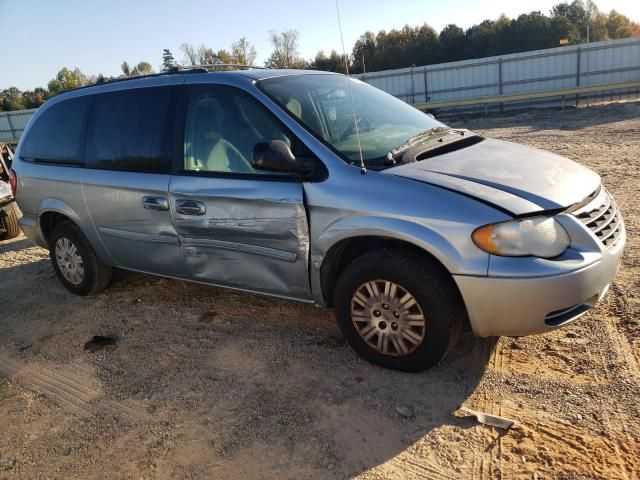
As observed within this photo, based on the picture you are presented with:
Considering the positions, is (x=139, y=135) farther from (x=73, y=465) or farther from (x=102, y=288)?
(x=73, y=465)

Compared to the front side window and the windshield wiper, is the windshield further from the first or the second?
the front side window

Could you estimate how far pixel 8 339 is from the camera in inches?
175

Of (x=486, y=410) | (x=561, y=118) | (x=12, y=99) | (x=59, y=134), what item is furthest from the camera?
(x=12, y=99)

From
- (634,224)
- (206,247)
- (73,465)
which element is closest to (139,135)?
(206,247)

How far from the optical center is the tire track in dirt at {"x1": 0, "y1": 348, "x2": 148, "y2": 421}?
3227mm

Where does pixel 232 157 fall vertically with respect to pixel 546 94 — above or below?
above

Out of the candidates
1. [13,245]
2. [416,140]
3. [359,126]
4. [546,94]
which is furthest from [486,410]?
[546,94]

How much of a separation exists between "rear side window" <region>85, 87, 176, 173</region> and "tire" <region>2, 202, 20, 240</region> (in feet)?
14.2

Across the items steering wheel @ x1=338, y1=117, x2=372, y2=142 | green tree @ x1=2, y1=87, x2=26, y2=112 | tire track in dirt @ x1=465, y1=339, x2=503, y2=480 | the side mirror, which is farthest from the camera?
Result: green tree @ x1=2, y1=87, x2=26, y2=112

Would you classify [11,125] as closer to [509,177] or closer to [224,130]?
[224,130]

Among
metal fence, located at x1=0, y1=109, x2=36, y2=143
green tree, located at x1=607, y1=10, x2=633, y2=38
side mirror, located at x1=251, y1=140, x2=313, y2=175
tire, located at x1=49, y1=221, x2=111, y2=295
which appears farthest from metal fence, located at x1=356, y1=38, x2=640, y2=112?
green tree, located at x1=607, y1=10, x2=633, y2=38

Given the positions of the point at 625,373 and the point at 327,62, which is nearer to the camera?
the point at 625,373

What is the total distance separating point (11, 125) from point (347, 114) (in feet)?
107

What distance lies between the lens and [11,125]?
30.4 metres
